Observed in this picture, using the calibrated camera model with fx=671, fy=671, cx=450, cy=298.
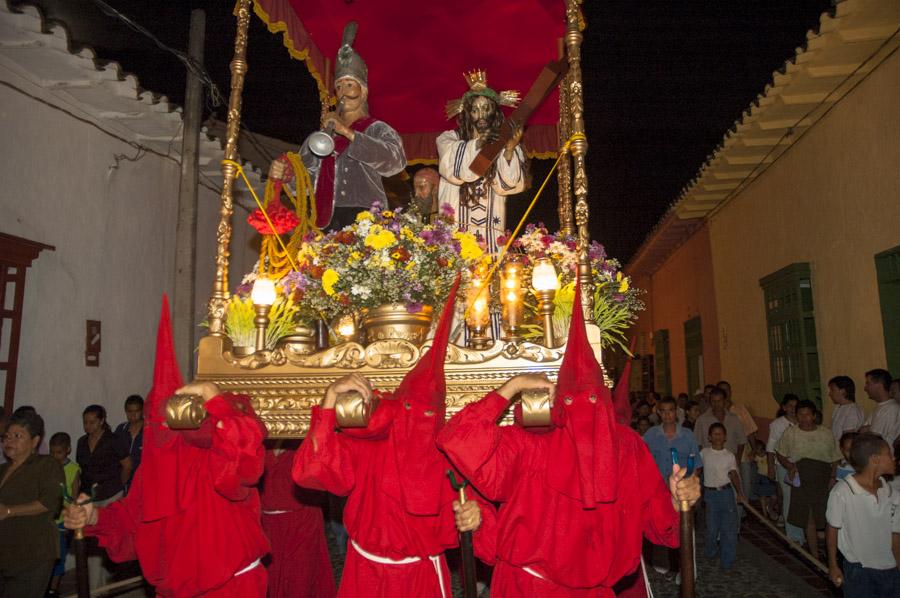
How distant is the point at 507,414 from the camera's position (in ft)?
10.1

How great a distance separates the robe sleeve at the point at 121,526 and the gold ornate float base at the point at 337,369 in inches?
24.3

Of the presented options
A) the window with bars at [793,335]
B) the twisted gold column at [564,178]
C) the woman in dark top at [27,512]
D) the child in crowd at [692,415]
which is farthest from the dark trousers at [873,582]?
the child in crowd at [692,415]

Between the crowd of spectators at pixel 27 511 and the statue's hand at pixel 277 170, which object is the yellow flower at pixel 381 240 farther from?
the crowd of spectators at pixel 27 511

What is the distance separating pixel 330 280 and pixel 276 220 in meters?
0.63

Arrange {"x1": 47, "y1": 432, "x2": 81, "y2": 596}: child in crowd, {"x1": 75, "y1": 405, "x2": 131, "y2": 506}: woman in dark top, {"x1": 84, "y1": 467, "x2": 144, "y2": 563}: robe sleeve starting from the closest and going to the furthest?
1. {"x1": 84, "y1": 467, "x2": 144, "y2": 563}: robe sleeve
2. {"x1": 47, "y1": 432, "x2": 81, "y2": 596}: child in crowd
3. {"x1": 75, "y1": 405, "x2": 131, "y2": 506}: woman in dark top

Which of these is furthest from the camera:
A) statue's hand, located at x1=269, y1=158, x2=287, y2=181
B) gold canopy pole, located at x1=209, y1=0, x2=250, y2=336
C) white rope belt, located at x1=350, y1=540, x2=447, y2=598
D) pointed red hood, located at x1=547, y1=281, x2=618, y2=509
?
statue's hand, located at x1=269, y1=158, x2=287, y2=181

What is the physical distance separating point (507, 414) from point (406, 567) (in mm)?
795

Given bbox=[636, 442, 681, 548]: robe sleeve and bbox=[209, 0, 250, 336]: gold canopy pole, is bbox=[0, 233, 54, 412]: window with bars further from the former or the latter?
bbox=[636, 442, 681, 548]: robe sleeve

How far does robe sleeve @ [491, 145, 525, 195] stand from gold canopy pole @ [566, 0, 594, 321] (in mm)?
761

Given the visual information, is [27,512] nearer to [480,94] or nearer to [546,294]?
[546,294]

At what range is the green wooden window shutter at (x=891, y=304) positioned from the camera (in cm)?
690

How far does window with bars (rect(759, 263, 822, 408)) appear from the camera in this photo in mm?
8867

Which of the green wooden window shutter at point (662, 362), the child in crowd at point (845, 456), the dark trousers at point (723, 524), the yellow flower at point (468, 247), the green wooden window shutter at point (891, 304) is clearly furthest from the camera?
the green wooden window shutter at point (662, 362)

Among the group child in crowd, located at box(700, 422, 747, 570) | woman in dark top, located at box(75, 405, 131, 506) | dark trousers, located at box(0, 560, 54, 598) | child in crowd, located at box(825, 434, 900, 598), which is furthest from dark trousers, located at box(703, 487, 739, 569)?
dark trousers, located at box(0, 560, 54, 598)
